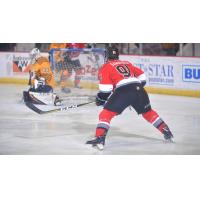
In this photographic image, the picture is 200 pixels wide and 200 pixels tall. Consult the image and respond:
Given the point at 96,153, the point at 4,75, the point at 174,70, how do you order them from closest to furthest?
the point at 96,153
the point at 4,75
the point at 174,70

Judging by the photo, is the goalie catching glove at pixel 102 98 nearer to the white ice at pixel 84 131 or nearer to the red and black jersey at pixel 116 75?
the red and black jersey at pixel 116 75

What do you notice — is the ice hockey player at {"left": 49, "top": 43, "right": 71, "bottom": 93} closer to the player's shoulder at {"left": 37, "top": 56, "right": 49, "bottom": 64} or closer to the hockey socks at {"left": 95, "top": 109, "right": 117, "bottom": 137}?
the player's shoulder at {"left": 37, "top": 56, "right": 49, "bottom": 64}

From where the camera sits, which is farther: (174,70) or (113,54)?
(174,70)

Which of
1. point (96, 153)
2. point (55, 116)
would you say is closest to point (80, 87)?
point (55, 116)

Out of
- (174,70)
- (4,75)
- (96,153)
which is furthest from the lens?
(174,70)

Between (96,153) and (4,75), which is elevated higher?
(4,75)

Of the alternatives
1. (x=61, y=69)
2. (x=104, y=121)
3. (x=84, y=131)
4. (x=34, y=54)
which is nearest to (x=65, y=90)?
(x=61, y=69)

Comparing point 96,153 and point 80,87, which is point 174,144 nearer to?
point 96,153

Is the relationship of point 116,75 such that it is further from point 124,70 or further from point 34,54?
point 34,54

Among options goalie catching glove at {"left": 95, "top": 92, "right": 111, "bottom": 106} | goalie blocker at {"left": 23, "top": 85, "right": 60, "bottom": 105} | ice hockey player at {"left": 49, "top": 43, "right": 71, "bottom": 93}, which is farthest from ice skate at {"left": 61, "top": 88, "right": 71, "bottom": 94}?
goalie catching glove at {"left": 95, "top": 92, "right": 111, "bottom": 106}

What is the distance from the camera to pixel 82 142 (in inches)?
A: 285

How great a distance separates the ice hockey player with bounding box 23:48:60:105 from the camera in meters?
7.71

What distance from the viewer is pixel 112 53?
23.4 ft
